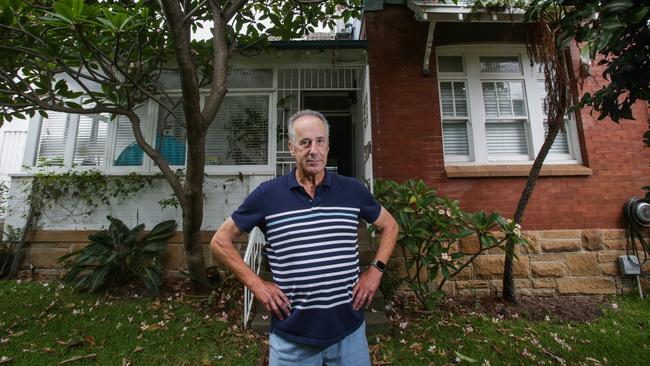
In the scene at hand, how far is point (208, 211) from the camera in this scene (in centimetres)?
484

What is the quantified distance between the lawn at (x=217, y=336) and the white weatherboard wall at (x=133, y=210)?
1.19m

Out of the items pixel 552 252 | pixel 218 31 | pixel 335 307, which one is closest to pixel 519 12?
pixel 552 252

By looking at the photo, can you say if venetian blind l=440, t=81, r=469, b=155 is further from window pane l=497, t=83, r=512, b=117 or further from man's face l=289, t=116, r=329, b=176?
man's face l=289, t=116, r=329, b=176

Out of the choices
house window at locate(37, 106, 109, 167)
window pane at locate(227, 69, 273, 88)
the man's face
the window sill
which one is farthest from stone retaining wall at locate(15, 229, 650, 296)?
house window at locate(37, 106, 109, 167)

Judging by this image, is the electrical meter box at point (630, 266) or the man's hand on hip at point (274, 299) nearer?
the man's hand on hip at point (274, 299)

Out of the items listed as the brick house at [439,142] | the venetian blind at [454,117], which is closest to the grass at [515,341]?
the brick house at [439,142]

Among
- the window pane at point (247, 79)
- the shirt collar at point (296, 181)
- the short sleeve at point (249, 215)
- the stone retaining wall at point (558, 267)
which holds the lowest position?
the stone retaining wall at point (558, 267)

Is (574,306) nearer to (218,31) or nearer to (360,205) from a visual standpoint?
(360,205)

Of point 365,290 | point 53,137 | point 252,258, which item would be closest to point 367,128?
point 252,258

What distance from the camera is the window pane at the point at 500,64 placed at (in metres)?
5.09

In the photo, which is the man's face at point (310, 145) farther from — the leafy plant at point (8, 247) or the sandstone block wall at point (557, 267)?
the leafy plant at point (8, 247)

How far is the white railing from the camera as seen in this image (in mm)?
3294

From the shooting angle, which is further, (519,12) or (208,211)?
(208,211)

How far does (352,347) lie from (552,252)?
4.42m
